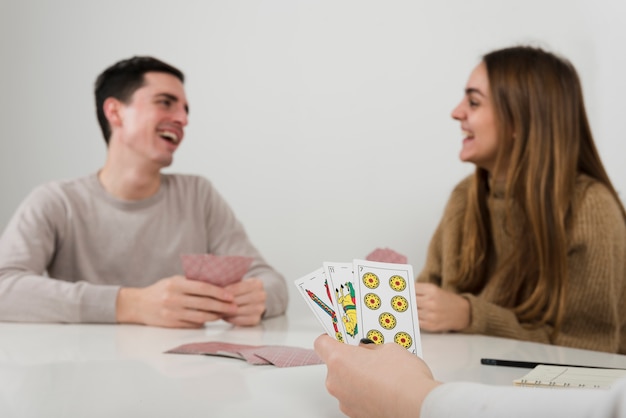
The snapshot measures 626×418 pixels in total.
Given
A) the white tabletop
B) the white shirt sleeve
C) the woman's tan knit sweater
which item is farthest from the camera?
the woman's tan knit sweater

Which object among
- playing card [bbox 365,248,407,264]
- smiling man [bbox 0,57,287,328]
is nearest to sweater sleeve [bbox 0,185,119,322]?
smiling man [bbox 0,57,287,328]

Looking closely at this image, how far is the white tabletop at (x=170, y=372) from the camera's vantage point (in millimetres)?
1102

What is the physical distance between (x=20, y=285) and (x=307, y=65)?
2.04 meters

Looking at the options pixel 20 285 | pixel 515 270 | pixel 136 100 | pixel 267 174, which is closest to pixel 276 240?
pixel 267 174

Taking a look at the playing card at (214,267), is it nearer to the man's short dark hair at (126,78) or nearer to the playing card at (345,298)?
the playing card at (345,298)

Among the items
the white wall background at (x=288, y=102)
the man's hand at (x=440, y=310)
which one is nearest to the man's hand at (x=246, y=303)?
the man's hand at (x=440, y=310)

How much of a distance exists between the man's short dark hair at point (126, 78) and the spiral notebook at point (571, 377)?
7.06ft

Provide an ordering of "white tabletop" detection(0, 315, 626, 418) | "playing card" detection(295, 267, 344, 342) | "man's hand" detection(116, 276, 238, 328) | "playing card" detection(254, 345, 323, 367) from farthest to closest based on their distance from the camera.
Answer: "man's hand" detection(116, 276, 238, 328) → "playing card" detection(254, 345, 323, 367) → "playing card" detection(295, 267, 344, 342) → "white tabletop" detection(0, 315, 626, 418)

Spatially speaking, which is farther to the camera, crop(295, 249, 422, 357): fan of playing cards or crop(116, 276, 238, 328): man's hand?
crop(116, 276, 238, 328): man's hand

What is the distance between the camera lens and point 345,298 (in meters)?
1.21

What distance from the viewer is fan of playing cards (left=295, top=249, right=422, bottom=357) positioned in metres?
1.18

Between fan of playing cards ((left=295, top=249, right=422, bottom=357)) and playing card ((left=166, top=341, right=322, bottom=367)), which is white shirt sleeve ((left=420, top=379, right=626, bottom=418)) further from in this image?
playing card ((left=166, top=341, right=322, bottom=367))

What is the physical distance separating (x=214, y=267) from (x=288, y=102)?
1.85 meters

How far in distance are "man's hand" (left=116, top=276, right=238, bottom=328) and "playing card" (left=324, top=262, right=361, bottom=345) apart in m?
0.96
